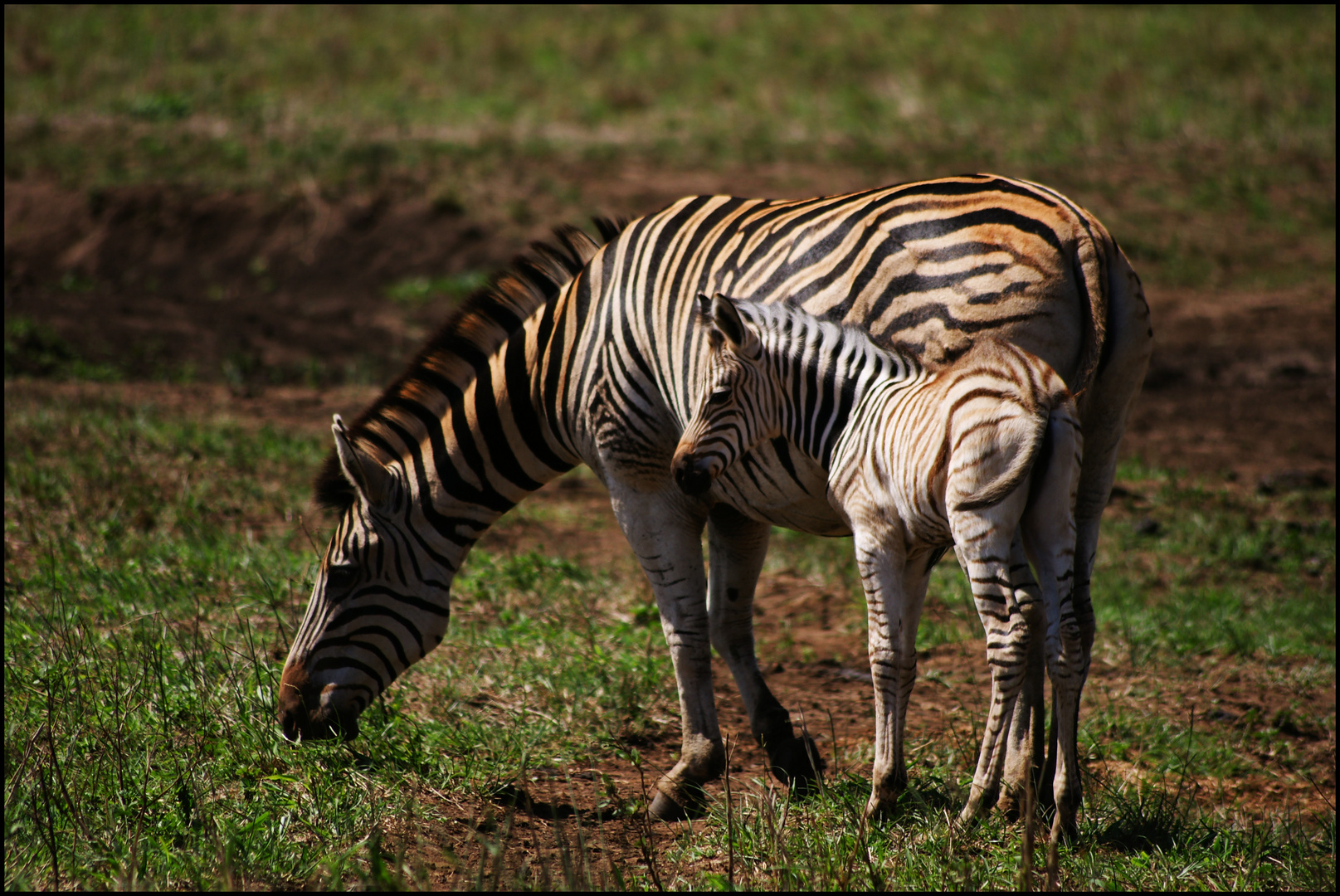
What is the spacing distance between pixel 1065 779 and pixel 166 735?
10.5ft

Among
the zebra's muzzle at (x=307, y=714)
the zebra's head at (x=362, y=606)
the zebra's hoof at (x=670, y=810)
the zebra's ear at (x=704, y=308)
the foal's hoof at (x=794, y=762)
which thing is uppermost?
the zebra's ear at (x=704, y=308)

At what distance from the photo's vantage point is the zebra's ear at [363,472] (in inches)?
181

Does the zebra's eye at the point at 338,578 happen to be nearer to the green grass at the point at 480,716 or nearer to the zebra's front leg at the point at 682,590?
the green grass at the point at 480,716

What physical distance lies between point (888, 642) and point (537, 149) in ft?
44.1

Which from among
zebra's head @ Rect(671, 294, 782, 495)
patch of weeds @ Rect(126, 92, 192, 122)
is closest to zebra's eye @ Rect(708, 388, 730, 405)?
zebra's head @ Rect(671, 294, 782, 495)

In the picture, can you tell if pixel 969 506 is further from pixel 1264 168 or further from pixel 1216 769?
pixel 1264 168

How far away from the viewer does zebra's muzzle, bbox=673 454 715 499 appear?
158 inches

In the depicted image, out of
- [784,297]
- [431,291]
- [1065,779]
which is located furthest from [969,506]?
[431,291]

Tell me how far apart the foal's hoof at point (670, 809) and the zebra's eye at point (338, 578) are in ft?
5.09

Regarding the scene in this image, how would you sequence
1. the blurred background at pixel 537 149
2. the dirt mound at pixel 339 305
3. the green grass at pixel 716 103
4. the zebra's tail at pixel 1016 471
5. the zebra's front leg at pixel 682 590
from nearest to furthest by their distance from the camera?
the zebra's tail at pixel 1016 471 → the zebra's front leg at pixel 682 590 → the dirt mound at pixel 339 305 → the blurred background at pixel 537 149 → the green grass at pixel 716 103

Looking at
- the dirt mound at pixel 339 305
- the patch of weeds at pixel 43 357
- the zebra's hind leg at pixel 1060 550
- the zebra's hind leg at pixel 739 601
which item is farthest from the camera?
the dirt mound at pixel 339 305

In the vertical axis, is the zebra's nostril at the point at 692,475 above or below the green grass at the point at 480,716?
above

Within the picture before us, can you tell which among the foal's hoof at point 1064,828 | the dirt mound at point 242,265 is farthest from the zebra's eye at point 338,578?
the dirt mound at point 242,265

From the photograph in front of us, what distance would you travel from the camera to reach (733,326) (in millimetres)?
4020
